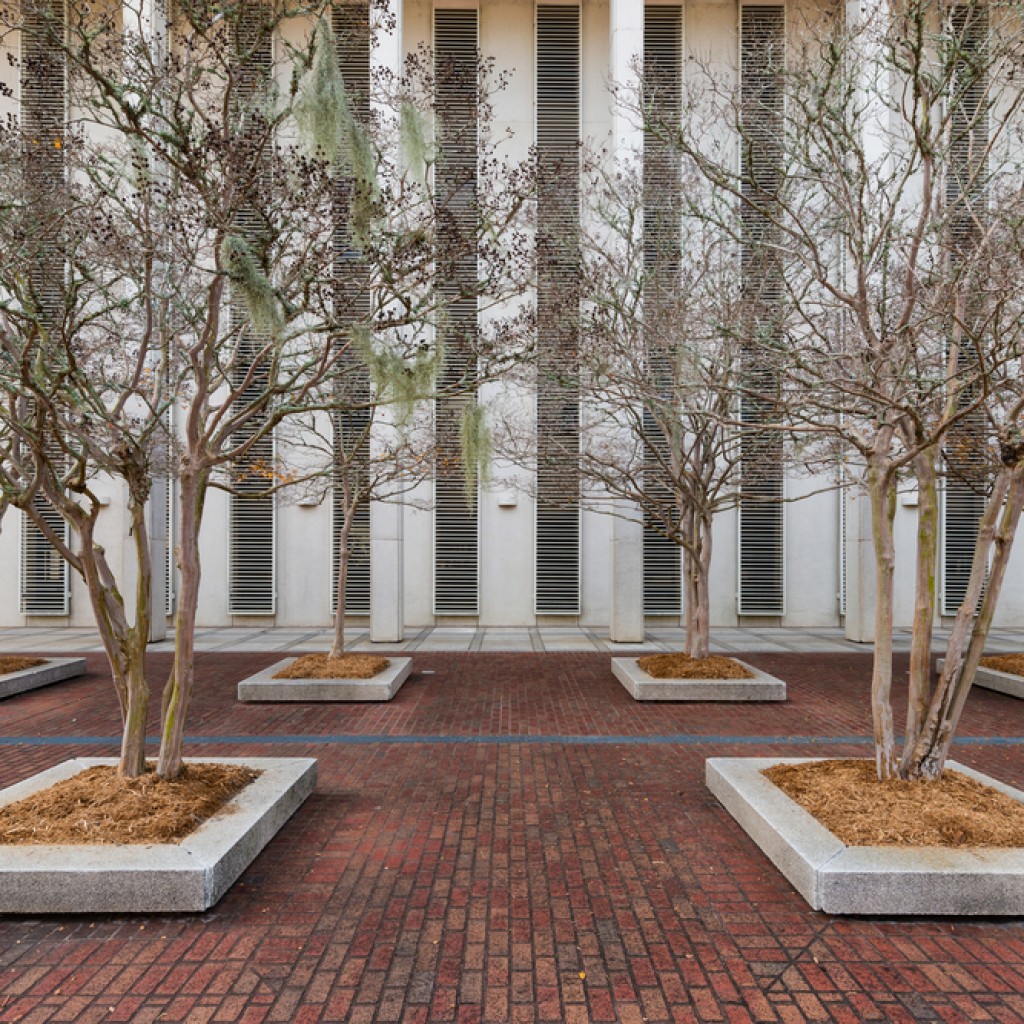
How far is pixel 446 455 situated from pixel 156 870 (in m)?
10.5

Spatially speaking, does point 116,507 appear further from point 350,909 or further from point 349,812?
point 350,909

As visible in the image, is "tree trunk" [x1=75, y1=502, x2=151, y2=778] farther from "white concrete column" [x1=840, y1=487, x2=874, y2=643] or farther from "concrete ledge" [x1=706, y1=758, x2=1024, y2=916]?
"white concrete column" [x1=840, y1=487, x2=874, y2=643]

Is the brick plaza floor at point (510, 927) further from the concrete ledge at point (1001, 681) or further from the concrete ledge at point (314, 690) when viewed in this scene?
the concrete ledge at point (1001, 681)

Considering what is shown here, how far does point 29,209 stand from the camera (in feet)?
23.1

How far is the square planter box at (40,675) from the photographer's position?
10.6 meters

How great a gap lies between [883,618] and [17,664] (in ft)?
39.6

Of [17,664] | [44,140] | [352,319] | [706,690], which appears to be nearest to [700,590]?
[706,690]

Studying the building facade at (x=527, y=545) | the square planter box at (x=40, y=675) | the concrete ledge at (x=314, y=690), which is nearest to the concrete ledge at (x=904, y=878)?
the concrete ledge at (x=314, y=690)

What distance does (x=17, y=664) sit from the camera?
1160 cm

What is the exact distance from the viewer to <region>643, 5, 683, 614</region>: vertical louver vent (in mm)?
10078

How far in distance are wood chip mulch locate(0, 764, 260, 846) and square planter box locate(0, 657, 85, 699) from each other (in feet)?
20.5

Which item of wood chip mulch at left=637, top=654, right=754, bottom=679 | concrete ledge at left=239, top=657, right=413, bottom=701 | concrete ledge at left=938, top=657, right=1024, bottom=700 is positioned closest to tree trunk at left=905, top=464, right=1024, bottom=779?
wood chip mulch at left=637, top=654, right=754, bottom=679

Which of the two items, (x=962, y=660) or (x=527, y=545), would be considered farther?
(x=527, y=545)

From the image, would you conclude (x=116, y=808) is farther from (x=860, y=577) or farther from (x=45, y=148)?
(x=860, y=577)
